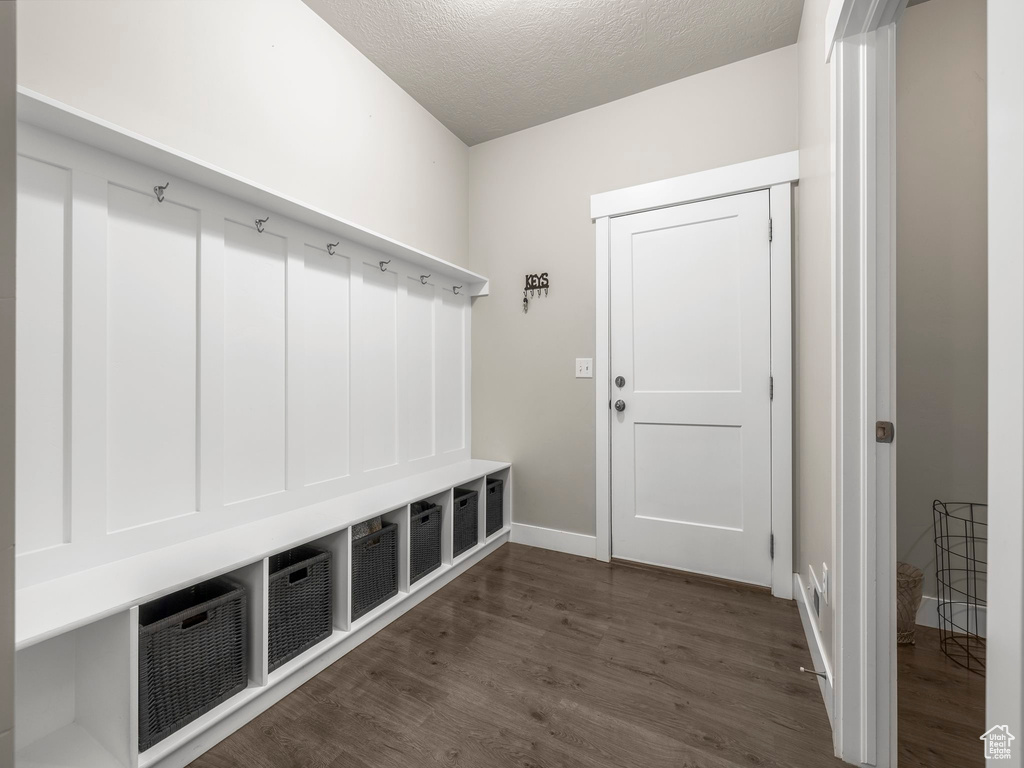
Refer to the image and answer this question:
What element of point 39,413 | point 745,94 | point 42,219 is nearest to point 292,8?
point 42,219

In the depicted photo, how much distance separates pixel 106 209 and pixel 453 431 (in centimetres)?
195

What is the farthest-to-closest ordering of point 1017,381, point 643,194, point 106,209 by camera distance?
point 643,194 < point 106,209 < point 1017,381

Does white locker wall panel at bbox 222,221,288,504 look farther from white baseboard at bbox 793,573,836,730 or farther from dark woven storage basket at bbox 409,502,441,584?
white baseboard at bbox 793,573,836,730

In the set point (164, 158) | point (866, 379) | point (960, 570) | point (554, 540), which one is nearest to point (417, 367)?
point (554, 540)

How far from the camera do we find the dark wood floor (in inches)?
48.2

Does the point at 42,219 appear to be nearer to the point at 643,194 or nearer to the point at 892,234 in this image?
the point at 892,234

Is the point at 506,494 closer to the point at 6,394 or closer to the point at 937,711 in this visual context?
the point at 937,711

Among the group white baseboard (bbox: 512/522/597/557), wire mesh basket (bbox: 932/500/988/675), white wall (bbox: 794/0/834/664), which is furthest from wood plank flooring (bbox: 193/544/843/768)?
wire mesh basket (bbox: 932/500/988/675)

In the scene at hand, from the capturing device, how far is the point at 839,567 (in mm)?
1226

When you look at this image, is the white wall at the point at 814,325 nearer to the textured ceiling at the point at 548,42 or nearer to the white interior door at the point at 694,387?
the white interior door at the point at 694,387

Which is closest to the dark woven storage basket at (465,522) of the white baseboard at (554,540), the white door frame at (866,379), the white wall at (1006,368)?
the white baseboard at (554,540)

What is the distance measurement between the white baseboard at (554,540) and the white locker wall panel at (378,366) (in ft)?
3.20

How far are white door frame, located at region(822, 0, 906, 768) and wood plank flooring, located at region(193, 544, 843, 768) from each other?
0.24 metres

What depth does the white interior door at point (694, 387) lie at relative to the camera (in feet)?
7.31
